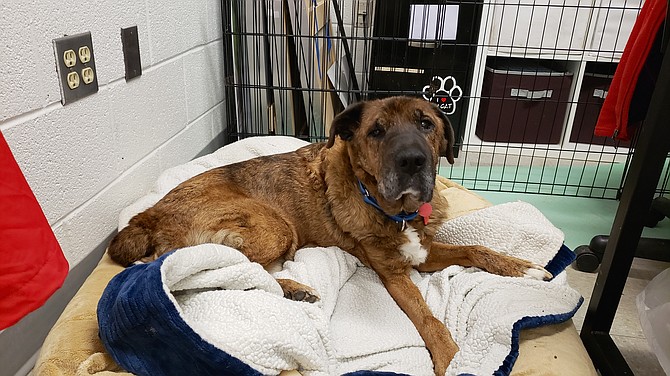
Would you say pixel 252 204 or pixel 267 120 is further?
pixel 267 120

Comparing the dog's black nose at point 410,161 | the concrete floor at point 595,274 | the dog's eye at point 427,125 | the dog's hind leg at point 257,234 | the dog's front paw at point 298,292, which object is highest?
the dog's eye at point 427,125

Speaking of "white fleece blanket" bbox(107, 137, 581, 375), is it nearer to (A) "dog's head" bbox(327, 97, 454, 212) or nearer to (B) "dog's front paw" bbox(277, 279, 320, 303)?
(B) "dog's front paw" bbox(277, 279, 320, 303)

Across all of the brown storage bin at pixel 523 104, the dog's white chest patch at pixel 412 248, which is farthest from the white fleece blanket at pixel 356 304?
the brown storage bin at pixel 523 104

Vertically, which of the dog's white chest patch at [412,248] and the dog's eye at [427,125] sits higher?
the dog's eye at [427,125]

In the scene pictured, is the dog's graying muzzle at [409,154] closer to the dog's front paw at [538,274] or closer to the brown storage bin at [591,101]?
the dog's front paw at [538,274]

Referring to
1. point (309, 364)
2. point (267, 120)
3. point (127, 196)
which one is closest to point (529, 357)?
point (309, 364)

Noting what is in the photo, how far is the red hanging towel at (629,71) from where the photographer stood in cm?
215

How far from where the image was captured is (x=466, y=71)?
11.9 ft

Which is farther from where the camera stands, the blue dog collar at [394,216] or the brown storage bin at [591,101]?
the brown storage bin at [591,101]

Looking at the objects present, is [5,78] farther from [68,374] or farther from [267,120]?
[267,120]

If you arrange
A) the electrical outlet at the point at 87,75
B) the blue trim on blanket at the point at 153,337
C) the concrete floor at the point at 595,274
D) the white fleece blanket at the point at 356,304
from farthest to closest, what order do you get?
the concrete floor at the point at 595,274, the electrical outlet at the point at 87,75, the white fleece blanket at the point at 356,304, the blue trim on blanket at the point at 153,337

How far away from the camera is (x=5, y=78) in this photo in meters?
1.24

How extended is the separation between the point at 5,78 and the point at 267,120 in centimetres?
193

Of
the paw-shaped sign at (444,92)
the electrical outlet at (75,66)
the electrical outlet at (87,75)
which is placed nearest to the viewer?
the electrical outlet at (75,66)
